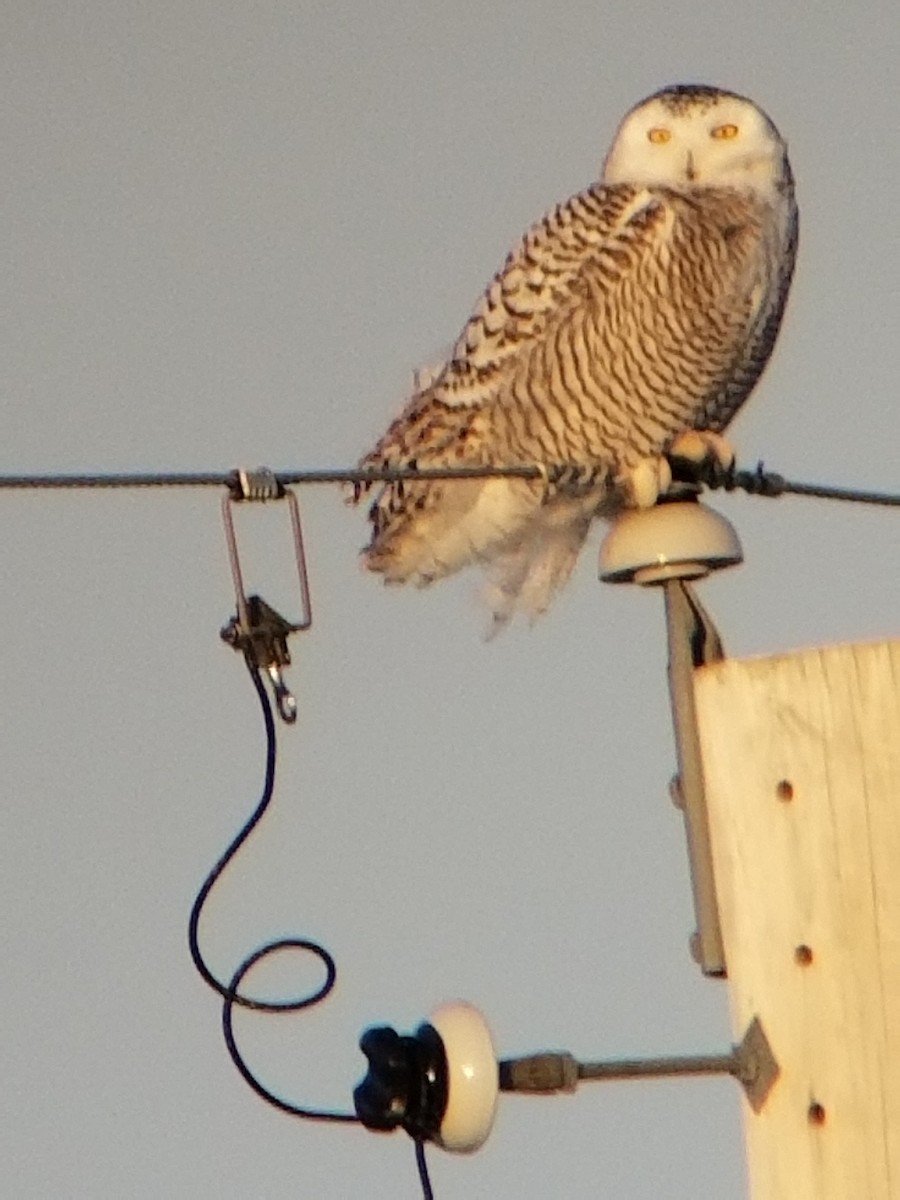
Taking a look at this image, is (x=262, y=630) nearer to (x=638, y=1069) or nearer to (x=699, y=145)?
(x=638, y=1069)

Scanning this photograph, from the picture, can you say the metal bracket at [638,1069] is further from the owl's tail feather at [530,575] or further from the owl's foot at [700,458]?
the owl's tail feather at [530,575]

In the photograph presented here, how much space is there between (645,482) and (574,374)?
7.25 ft

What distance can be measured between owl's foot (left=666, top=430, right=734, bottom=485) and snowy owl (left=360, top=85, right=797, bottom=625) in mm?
194

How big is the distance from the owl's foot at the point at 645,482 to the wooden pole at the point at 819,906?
1285 millimetres

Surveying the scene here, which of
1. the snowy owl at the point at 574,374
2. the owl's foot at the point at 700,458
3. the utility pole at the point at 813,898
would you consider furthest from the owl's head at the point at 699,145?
the utility pole at the point at 813,898

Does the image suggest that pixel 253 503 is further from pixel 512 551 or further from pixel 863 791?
pixel 512 551

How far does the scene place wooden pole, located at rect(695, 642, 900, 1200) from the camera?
328cm

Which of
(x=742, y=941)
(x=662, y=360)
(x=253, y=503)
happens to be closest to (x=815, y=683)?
(x=742, y=941)

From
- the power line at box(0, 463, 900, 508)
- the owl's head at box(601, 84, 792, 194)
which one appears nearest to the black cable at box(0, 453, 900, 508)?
the power line at box(0, 463, 900, 508)

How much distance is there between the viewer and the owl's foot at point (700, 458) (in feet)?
16.6

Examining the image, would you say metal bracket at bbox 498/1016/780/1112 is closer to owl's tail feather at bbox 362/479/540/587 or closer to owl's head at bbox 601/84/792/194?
owl's tail feather at bbox 362/479/540/587

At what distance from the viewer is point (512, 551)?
735 cm

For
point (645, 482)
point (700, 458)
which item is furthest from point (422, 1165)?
point (700, 458)

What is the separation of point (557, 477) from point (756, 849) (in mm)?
1602
